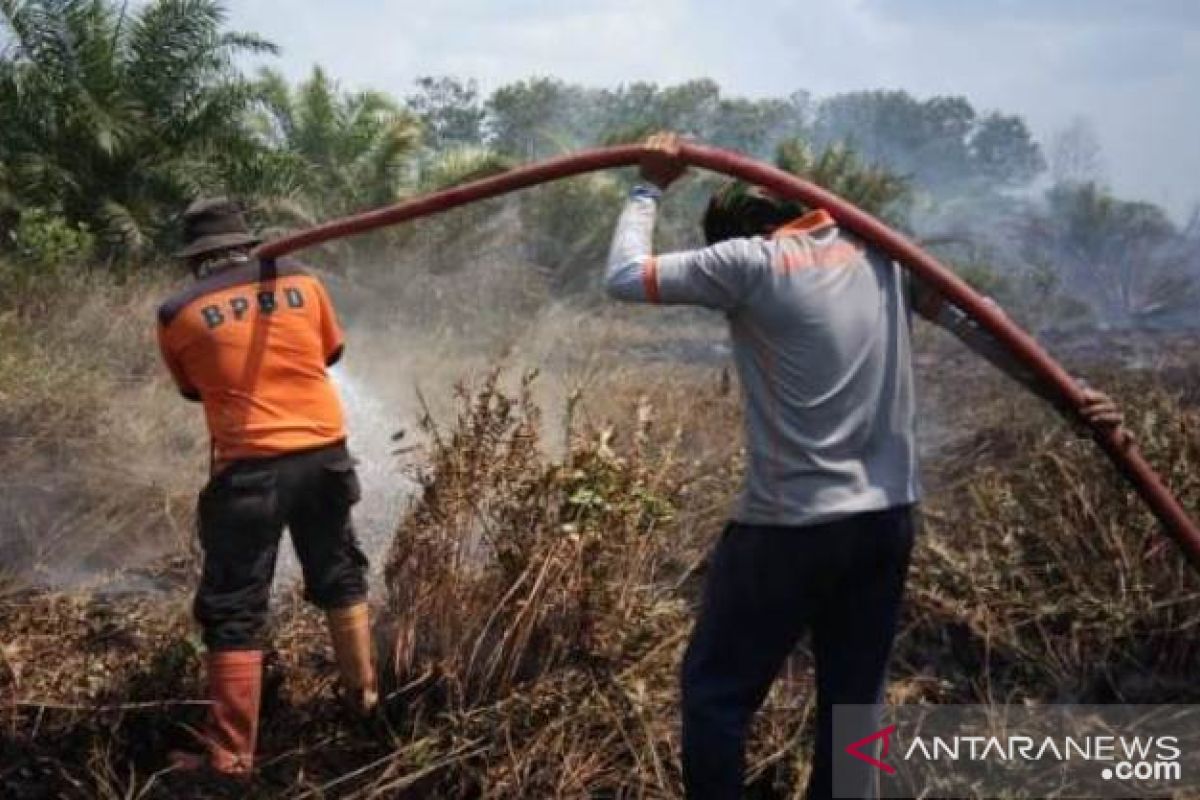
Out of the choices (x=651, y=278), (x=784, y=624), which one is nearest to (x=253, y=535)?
(x=651, y=278)

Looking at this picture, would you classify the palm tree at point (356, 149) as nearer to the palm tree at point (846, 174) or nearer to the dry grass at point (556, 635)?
the palm tree at point (846, 174)

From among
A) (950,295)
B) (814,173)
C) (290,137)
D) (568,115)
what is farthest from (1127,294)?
(950,295)

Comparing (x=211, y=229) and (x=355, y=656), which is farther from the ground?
(x=211, y=229)

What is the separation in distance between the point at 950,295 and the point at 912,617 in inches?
76.4

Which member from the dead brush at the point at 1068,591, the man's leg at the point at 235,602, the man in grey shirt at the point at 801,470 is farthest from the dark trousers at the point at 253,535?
the dead brush at the point at 1068,591

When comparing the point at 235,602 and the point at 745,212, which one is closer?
the point at 745,212

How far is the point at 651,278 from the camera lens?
2.57m

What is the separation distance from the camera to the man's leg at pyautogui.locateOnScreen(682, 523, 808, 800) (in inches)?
99.5

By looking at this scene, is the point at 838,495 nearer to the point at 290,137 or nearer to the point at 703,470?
the point at 703,470

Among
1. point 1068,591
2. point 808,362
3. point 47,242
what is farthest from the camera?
point 47,242

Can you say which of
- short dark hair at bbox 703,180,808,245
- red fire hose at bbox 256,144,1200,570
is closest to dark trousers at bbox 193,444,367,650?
red fire hose at bbox 256,144,1200,570

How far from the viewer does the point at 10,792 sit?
3131 mm

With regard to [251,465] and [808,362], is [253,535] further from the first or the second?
[808,362]

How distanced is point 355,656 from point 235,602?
39cm
